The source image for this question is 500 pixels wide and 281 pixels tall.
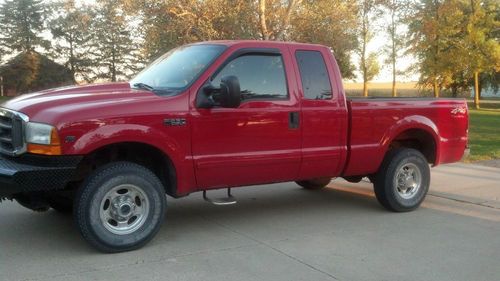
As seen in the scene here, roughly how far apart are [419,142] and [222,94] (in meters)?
3.45

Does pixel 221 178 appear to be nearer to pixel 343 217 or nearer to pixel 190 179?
pixel 190 179

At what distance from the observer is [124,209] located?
202 inches

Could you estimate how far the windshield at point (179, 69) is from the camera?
18.4 feet

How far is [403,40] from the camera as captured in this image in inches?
1379

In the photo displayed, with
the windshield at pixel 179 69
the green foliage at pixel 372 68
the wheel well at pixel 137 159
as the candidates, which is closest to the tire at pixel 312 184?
the windshield at pixel 179 69

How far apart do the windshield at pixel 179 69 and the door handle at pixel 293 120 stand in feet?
3.32

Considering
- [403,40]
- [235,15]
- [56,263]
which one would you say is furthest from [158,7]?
[403,40]

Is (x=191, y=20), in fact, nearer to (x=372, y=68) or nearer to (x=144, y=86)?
(x=144, y=86)

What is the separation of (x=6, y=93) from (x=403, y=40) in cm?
4559

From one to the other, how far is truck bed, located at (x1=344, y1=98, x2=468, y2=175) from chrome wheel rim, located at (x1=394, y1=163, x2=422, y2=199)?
1.27ft

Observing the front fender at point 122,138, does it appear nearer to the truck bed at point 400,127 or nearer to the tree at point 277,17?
the truck bed at point 400,127

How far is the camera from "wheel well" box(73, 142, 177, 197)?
5270 millimetres

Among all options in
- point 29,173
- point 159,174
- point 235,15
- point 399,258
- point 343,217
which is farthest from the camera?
point 235,15

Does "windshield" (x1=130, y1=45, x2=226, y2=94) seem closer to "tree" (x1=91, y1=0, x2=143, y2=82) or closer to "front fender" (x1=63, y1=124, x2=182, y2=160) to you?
"front fender" (x1=63, y1=124, x2=182, y2=160)
